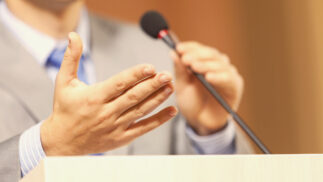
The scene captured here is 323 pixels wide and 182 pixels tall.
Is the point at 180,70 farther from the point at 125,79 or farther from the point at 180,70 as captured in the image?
the point at 125,79

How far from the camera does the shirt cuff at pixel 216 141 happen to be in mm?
1064

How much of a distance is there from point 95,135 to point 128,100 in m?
0.07

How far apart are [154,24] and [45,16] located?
367 millimetres

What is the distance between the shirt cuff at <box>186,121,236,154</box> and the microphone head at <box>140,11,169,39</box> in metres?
0.27

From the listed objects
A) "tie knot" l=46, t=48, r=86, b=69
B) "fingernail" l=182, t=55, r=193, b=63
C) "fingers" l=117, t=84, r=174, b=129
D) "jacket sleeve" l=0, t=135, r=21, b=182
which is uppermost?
"tie knot" l=46, t=48, r=86, b=69

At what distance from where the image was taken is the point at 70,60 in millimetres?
611

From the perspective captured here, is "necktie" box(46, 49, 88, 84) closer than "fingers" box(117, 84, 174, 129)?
No

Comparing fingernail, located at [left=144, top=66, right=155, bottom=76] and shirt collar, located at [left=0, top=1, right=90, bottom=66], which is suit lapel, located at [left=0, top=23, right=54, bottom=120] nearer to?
shirt collar, located at [left=0, top=1, right=90, bottom=66]

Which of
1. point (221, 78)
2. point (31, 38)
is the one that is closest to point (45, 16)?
point (31, 38)

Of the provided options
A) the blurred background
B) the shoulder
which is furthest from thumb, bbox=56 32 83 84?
the blurred background

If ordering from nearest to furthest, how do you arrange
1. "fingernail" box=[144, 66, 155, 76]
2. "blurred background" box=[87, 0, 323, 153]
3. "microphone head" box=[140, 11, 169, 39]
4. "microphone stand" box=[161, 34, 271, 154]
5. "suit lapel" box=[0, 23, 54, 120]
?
"fingernail" box=[144, 66, 155, 76], "microphone stand" box=[161, 34, 271, 154], "microphone head" box=[140, 11, 169, 39], "suit lapel" box=[0, 23, 54, 120], "blurred background" box=[87, 0, 323, 153]

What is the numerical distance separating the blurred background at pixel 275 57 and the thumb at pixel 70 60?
1.21m

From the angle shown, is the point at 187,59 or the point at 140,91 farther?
the point at 187,59

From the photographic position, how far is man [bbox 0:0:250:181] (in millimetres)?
610
